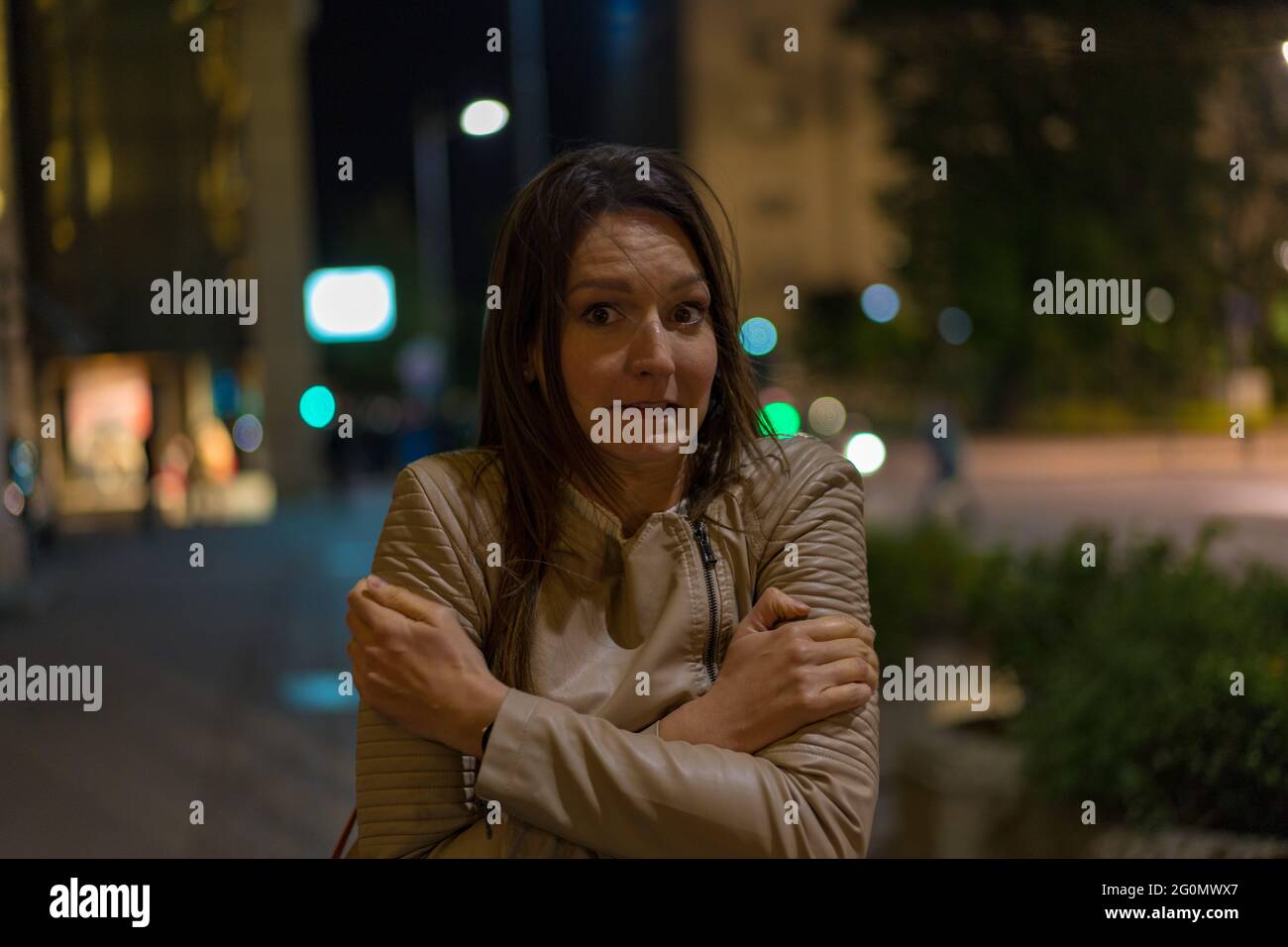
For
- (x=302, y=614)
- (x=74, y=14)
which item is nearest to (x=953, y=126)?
(x=74, y=14)

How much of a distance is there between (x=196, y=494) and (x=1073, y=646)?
1790cm

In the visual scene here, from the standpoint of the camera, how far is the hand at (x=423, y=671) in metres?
1.74

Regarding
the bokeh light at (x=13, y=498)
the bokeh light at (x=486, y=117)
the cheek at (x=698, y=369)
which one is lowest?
the cheek at (x=698, y=369)

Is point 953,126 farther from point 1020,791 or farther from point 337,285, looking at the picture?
point 337,285

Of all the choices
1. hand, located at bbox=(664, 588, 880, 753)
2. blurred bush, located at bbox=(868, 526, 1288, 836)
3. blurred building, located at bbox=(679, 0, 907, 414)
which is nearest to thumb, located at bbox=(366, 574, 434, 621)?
hand, located at bbox=(664, 588, 880, 753)

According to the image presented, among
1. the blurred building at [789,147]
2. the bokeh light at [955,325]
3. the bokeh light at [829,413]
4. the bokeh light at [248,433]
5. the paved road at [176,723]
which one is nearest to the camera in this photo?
the paved road at [176,723]

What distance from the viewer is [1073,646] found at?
507 centimetres

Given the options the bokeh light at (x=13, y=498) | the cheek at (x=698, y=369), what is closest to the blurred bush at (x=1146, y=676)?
the cheek at (x=698, y=369)

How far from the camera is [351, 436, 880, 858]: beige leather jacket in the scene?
1715 mm

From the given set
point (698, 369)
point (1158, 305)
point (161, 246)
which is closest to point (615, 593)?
point (698, 369)

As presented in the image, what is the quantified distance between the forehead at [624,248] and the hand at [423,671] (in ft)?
1.61

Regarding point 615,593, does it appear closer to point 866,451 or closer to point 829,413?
point 866,451

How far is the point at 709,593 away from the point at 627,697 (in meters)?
0.18

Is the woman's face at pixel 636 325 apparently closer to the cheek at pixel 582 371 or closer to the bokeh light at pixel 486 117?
the cheek at pixel 582 371
